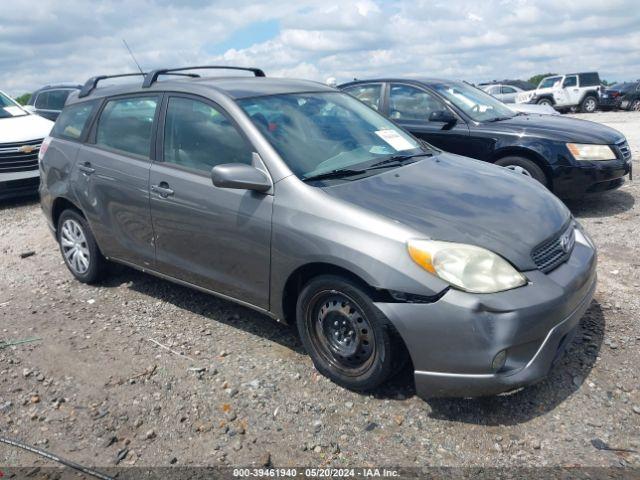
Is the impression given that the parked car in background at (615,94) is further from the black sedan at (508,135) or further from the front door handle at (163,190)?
the front door handle at (163,190)

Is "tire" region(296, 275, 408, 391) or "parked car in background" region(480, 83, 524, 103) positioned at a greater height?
"parked car in background" region(480, 83, 524, 103)

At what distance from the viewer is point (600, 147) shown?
632 cm

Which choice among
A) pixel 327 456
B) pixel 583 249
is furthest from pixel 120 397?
pixel 583 249

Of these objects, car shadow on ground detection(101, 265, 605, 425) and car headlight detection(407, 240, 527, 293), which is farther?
car shadow on ground detection(101, 265, 605, 425)

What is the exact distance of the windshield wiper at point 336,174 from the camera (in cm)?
343

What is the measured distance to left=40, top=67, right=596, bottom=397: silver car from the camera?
281cm

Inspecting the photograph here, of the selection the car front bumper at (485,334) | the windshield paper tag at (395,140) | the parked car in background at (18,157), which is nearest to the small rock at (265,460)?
the car front bumper at (485,334)

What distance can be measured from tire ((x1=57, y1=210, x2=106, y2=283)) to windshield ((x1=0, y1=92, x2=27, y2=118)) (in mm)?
5260

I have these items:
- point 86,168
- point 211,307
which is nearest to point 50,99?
point 86,168

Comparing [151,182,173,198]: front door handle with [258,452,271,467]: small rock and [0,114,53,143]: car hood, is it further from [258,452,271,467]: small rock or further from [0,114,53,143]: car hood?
[0,114,53,143]: car hood

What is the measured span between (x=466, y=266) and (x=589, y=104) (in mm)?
25998

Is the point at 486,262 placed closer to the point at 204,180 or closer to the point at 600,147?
the point at 204,180

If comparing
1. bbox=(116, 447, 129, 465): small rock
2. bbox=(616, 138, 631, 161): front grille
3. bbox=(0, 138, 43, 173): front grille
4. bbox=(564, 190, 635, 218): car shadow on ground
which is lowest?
bbox=(116, 447, 129, 465): small rock

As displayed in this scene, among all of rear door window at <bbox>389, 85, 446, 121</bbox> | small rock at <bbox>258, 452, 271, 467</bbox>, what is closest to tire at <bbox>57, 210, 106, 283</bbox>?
small rock at <bbox>258, 452, 271, 467</bbox>
